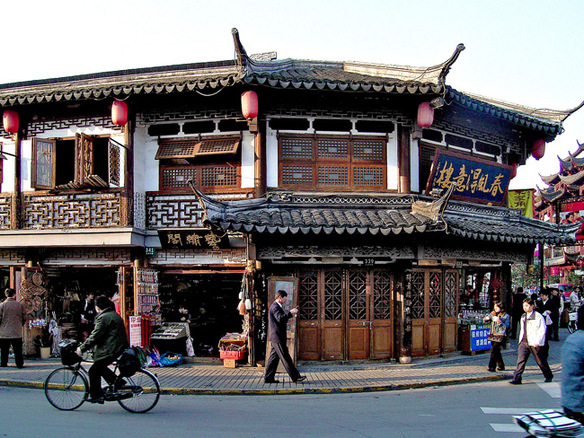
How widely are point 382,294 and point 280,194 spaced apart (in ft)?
11.1

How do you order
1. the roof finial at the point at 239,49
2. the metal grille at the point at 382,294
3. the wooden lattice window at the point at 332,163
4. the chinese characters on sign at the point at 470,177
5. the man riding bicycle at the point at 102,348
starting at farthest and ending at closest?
the chinese characters on sign at the point at 470,177 → the wooden lattice window at the point at 332,163 → the metal grille at the point at 382,294 → the roof finial at the point at 239,49 → the man riding bicycle at the point at 102,348

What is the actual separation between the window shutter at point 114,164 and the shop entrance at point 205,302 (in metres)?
2.94

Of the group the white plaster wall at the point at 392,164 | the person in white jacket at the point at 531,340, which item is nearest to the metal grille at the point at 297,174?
the white plaster wall at the point at 392,164

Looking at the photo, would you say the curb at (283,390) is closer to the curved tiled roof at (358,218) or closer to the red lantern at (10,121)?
the curved tiled roof at (358,218)

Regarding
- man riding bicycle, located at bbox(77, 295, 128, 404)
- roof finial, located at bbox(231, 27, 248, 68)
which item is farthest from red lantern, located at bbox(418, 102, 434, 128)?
man riding bicycle, located at bbox(77, 295, 128, 404)

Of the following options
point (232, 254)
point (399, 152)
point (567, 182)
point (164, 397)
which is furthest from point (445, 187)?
point (567, 182)

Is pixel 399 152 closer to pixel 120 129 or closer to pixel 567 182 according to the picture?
pixel 120 129

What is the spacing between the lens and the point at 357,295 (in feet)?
39.9

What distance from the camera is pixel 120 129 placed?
12852 millimetres

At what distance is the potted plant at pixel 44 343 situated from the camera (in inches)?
522

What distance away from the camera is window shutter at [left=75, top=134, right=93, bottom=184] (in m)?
12.2

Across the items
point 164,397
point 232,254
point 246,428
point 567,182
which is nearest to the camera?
point 246,428

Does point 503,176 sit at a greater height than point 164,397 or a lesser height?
greater

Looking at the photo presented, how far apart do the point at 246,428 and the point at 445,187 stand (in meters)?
8.20
